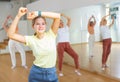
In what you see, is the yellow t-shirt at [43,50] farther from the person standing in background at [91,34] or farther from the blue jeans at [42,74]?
the person standing in background at [91,34]

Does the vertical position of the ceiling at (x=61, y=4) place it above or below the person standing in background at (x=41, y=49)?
above

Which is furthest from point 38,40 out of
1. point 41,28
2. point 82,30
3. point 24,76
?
point 82,30

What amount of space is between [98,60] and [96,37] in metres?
0.57

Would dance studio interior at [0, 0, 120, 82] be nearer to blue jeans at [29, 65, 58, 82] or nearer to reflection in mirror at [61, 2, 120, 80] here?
reflection in mirror at [61, 2, 120, 80]

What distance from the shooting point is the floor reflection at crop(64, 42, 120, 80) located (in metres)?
5.16

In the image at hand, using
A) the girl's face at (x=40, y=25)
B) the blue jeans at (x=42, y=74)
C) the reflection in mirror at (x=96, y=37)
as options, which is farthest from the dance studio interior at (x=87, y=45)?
the girl's face at (x=40, y=25)

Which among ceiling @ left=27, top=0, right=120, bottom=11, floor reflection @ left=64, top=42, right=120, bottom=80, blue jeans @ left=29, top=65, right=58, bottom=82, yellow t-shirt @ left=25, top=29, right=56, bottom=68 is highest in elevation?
ceiling @ left=27, top=0, right=120, bottom=11

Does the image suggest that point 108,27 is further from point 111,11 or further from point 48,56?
point 48,56

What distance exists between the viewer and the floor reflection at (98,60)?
203 inches

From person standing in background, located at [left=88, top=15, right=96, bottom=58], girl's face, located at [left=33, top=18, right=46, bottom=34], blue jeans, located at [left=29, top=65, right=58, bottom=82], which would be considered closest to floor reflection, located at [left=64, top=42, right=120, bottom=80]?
person standing in background, located at [left=88, top=15, right=96, bottom=58]

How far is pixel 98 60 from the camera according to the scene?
5.71 m

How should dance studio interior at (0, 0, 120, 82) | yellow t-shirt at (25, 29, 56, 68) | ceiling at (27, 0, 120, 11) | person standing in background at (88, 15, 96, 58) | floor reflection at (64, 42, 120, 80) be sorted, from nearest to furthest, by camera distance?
yellow t-shirt at (25, 29, 56, 68) → dance studio interior at (0, 0, 120, 82) → floor reflection at (64, 42, 120, 80) → ceiling at (27, 0, 120, 11) → person standing in background at (88, 15, 96, 58)

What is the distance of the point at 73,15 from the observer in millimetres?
6473

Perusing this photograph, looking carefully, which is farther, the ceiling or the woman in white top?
the ceiling
